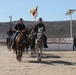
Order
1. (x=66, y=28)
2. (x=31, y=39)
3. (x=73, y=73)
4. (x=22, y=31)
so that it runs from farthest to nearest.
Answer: (x=66, y=28), (x=31, y=39), (x=22, y=31), (x=73, y=73)

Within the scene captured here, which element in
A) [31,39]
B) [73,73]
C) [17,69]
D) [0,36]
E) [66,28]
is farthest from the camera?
[66,28]

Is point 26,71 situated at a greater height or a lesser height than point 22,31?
lesser

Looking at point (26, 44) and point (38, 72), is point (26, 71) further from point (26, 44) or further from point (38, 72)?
point (26, 44)

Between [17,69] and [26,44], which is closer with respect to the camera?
[17,69]

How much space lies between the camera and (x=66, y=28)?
138000mm

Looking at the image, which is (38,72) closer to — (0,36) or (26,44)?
(26,44)

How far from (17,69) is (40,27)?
499cm

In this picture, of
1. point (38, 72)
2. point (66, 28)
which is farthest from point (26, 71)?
point (66, 28)

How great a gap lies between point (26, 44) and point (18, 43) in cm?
69

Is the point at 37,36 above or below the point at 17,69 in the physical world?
above

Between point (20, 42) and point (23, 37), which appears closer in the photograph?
point (23, 37)

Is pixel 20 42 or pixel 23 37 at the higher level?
pixel 23 37

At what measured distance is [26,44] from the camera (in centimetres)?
1992

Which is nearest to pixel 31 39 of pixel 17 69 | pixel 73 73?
pixel 17 69
